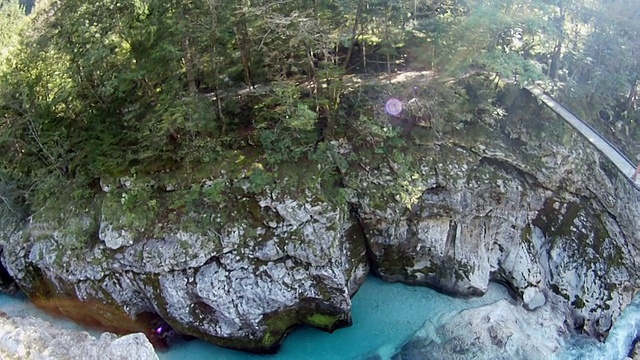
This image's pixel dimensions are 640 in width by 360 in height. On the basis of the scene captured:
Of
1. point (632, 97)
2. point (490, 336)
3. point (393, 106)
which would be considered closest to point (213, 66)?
point (393, 106)

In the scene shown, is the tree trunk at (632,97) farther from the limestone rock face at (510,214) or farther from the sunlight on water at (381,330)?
the sunlight on water at (381,330)

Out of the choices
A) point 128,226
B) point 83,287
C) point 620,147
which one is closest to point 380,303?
point 128,226

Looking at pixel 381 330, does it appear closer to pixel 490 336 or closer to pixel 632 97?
pixel 490 336

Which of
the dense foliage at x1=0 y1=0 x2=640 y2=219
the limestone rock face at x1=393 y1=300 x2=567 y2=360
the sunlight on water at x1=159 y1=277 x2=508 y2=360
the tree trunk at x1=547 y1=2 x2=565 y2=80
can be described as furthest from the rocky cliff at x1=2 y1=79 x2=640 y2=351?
the tree trunk at x1=547 y1=2 x2=565 y2=80

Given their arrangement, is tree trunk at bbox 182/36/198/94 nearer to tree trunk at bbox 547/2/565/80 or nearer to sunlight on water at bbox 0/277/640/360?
sunlight on water at bbox 0/277/640/360

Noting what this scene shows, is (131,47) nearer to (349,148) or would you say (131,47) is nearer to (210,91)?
(210,91)
